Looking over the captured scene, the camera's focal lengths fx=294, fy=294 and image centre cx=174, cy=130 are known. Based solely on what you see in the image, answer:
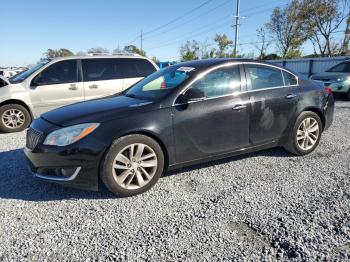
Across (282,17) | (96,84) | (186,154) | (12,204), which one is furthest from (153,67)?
(282,17)

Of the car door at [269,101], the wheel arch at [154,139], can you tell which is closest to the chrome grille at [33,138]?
the wheel arch at [154,139]

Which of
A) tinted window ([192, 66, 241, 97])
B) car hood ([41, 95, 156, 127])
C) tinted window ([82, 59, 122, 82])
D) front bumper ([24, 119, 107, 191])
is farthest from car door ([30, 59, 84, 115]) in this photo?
tinted window ([192, 66, 241, 97])

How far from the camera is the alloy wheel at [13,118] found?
6.61 metres

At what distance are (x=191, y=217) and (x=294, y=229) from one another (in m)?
0.94

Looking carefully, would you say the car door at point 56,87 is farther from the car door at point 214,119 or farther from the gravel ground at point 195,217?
the car door at point 214,119

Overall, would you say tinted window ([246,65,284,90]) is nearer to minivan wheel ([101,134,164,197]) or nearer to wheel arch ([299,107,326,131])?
wheel arch ([299,107,326,131])

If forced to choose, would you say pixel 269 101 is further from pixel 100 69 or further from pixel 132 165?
pixel 100 69

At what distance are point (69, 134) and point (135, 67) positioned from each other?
485 centimetres

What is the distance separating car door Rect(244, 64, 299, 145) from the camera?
405 centimetres

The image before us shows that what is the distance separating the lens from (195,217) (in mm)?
2867

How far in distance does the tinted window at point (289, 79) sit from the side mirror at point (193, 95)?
1.62 meters

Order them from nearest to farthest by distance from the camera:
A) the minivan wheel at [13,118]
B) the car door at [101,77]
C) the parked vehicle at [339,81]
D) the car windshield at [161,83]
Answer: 1. the car windshield at [161,83]
2. the minivan wheel at [13,118]
3. the car door at [101,77]
4. the parked vehicle at [339,81]

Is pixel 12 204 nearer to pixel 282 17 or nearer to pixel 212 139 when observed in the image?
pixel 212 139

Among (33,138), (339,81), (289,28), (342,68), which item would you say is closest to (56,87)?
(33,138)
